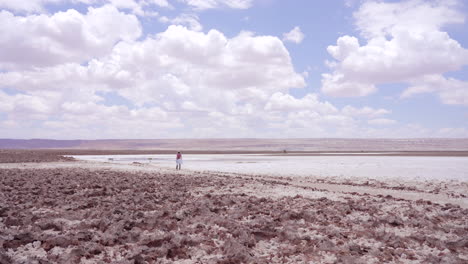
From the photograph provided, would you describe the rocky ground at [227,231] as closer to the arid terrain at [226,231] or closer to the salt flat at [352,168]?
the arid terrain at [226,231]

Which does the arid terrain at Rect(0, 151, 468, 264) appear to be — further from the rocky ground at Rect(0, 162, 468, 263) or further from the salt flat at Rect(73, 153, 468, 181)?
the salt flat at Rect(73, 153, 468, 181)

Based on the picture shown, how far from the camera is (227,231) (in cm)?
929

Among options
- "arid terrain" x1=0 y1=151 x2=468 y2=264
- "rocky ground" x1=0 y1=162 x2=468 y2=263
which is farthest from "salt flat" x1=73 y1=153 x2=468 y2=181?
"rocky ground" x1=0 y1=162 x2=468 y2=263

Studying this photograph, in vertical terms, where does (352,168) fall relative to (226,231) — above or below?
below

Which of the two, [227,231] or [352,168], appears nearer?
[227,231]

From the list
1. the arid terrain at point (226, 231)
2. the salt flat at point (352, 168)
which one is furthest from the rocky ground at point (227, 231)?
the salt flat at point (352, 168)

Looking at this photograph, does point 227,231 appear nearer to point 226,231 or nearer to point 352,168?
point 226,231

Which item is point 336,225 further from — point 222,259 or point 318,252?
point 222,259

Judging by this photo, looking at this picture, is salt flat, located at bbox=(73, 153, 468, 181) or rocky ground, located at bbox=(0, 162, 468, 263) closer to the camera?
rocky ground, located at bbox=(0, 162, 468, 263)

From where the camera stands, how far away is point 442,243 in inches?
329

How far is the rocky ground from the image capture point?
24.6ft

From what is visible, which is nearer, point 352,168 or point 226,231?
point 226,231

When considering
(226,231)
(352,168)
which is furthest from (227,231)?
(352,168)

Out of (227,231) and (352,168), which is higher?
(227,231)
